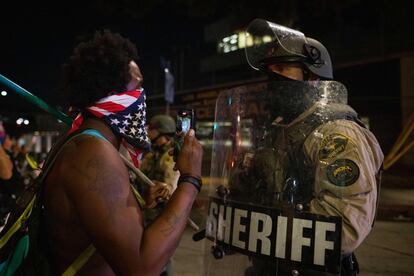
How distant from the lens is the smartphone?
1805mm

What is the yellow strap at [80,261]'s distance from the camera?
61.2 inches

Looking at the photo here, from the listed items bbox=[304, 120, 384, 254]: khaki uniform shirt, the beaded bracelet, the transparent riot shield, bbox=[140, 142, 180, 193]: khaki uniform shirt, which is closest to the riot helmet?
the transparent riot shield

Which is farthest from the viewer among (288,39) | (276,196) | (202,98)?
(202,98)

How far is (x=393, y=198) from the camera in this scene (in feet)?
36.3

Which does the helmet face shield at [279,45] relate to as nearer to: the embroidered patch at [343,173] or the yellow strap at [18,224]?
the embroidered patch at [343,173]

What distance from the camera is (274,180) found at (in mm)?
1967

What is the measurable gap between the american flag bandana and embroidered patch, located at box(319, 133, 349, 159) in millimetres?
781

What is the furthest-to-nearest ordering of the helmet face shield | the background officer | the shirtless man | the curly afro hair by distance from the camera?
1. the background officer
2. the helmet face shield
3. the curly afro hair
4. the shirtless man

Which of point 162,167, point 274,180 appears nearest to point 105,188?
point 274,180

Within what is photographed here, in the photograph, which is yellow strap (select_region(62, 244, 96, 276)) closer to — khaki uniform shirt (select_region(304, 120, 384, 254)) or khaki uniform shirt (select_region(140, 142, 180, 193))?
khaki uniform shirt (select_region(304, 120, 384, 254))

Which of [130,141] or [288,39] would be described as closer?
[130,141]

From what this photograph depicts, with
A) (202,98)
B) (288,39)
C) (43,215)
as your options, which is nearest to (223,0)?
(202,98)

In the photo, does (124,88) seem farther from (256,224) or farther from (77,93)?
(256,224)

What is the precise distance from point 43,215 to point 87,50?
670mm
